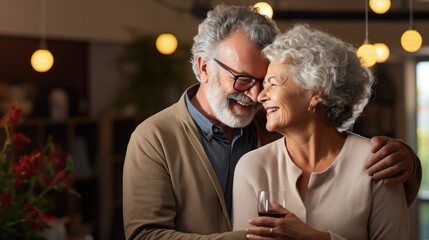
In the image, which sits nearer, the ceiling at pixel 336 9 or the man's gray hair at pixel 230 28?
the man's gray hair at pixel 230 28

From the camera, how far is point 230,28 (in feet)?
7.64

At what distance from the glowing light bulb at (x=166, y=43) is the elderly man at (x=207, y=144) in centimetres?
328

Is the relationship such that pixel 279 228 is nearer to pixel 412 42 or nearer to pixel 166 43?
pixel 412 42

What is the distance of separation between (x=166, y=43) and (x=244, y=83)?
3.59 meters

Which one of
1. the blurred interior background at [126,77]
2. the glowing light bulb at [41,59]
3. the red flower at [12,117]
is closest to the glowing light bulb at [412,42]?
the blurred interior background at [126,77]

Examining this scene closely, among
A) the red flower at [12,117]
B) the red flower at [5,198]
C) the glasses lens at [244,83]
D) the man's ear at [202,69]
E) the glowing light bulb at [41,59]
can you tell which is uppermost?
the glowing light bulb at [41,59]

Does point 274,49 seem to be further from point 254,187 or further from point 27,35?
point 27,35

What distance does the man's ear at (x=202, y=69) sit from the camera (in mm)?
2393

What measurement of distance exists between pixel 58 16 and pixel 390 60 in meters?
3.25

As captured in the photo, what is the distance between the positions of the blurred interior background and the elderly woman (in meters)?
3.50

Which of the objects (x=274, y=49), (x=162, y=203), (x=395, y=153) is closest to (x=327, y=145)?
(x=395, y=153)

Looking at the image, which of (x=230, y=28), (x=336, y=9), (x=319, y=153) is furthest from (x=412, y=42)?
(x=319, y=153)

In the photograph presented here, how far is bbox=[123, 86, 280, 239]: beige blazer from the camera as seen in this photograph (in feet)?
6.91

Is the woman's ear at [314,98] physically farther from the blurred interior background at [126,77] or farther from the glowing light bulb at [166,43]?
the glowing light bulb at [166,43]
